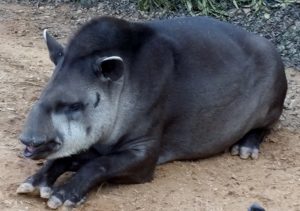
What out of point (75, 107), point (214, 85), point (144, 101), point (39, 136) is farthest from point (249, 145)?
point (39, 136)

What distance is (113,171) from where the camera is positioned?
582 cm

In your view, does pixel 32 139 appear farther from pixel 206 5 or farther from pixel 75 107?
pixel 206 5

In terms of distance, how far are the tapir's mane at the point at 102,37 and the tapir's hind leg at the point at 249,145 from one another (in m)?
1.44

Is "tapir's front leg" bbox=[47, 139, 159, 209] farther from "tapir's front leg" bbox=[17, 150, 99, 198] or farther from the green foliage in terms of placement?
the green foliage

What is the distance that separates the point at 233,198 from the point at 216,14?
489 centimetres

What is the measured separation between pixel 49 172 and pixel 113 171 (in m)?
0.48

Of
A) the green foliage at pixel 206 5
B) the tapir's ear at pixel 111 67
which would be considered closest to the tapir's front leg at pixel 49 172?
the tapir's ear at pixel 111 67

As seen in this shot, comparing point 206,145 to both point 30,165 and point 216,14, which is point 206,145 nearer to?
point 30,165

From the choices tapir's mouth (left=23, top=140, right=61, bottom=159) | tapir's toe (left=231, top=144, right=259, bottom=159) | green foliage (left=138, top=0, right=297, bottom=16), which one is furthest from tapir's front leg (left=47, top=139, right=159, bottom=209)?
green foliage (left=138, top=0, right=297, bottom=16)

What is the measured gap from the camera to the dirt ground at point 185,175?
18.8ft

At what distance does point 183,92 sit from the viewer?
6395 millimetres

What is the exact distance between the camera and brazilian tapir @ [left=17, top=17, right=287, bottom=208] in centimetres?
561

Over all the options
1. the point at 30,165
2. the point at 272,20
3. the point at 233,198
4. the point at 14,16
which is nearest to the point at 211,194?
the point at 233,198

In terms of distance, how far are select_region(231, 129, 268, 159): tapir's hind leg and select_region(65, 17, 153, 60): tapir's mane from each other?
1.44 metres
